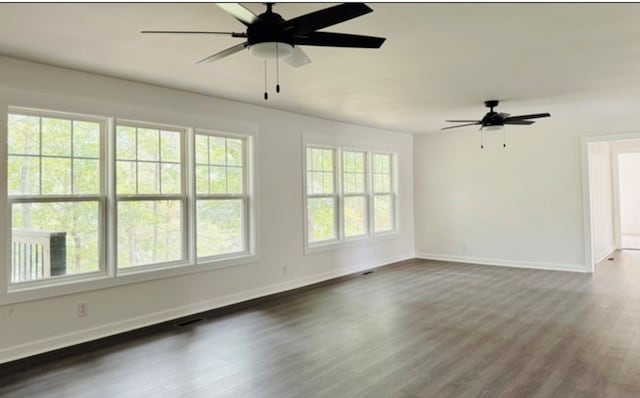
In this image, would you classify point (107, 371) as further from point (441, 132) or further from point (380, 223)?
point (441, 132)

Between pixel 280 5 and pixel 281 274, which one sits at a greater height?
pixel 280 5

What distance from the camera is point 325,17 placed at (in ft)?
6.98

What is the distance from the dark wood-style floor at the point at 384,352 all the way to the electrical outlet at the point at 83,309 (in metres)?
0.45

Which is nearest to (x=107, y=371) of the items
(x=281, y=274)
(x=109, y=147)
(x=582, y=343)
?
(x=109, y=147)

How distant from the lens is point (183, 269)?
4.82 m

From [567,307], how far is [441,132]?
4440mm

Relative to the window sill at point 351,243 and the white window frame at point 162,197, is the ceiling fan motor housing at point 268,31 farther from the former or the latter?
the window sill at point 351,243

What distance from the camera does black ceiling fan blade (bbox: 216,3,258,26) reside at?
6.78 feet

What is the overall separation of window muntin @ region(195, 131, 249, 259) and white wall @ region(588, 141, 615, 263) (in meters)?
6.18

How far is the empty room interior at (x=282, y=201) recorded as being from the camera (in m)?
2.94

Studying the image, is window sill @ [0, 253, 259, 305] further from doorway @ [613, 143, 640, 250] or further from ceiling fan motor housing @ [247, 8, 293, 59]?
doorway @ [613, 143, 640, 250]

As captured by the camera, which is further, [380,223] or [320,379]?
[380,223]

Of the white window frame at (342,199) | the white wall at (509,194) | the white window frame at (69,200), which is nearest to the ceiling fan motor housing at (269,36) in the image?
the white window frame at (69,200)

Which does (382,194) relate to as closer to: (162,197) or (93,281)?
(162,197)
